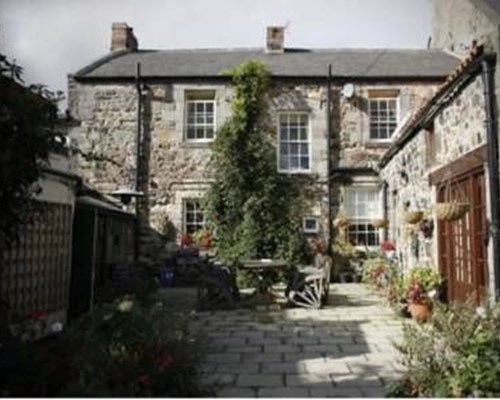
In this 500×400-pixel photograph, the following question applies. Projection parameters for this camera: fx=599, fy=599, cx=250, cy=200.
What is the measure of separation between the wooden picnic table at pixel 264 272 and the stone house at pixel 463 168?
109 inches

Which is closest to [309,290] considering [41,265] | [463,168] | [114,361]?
[463,168]

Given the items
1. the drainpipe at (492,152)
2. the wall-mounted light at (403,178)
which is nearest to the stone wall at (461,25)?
the drainpipe at (492,152)

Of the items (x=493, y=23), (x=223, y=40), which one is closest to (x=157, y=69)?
(x=223, y=40)

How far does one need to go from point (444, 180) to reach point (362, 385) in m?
4.99

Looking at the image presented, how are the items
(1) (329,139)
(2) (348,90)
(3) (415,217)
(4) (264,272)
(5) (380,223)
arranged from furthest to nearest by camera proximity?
1. (1) (329,139)
2. (2) (348,90)
3. (5) (380,223)
4. (4) (264,272)
5. (3) (415,217)

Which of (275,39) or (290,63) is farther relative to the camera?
(275,39)

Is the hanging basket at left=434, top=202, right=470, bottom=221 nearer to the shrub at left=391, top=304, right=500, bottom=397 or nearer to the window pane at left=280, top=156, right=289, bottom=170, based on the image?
the shrub at left=391, top=304, right=500, bottom=397

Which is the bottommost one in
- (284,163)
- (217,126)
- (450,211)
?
(450,211)

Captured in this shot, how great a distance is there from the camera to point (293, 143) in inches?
650

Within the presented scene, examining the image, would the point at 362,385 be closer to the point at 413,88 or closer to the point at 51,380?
the point at 51,380

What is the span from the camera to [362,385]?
17.6 feet

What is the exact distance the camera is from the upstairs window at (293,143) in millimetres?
16422

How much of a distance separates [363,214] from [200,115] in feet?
17.2

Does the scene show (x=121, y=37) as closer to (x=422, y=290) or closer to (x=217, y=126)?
(x=217, y=126)
